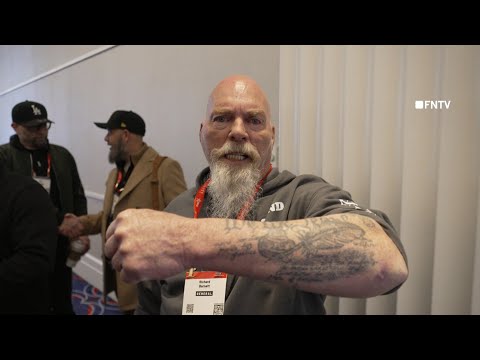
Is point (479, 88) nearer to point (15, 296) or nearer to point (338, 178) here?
point (338, 178)

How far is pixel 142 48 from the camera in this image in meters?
3.20

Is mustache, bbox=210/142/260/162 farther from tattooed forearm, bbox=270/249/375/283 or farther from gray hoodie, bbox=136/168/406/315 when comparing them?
tattooed forearm, bbox=270/249/375/283

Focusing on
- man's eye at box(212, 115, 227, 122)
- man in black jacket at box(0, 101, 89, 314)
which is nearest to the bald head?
man's eye at box(212, 115, 227, 122)

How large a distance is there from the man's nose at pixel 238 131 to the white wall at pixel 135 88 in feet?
3.00

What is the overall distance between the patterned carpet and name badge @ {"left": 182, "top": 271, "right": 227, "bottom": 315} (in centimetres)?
239

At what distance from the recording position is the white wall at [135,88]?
246 centimetres

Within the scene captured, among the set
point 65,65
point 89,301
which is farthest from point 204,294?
point 65,65

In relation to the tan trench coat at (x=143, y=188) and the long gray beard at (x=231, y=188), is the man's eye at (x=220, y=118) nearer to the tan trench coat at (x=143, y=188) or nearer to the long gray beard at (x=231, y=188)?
the long gray beard at (x=231, y=188)

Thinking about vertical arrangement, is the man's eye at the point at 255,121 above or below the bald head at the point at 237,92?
below

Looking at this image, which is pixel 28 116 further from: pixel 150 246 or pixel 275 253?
pixel 275 253

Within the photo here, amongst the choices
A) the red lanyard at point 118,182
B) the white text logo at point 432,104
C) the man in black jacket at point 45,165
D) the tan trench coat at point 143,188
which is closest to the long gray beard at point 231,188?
the white text logo at point 432,104

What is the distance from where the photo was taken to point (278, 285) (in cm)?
92

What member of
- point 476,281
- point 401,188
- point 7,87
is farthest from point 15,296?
point 7,87

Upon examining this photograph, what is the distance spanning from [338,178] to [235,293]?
0.90 m
